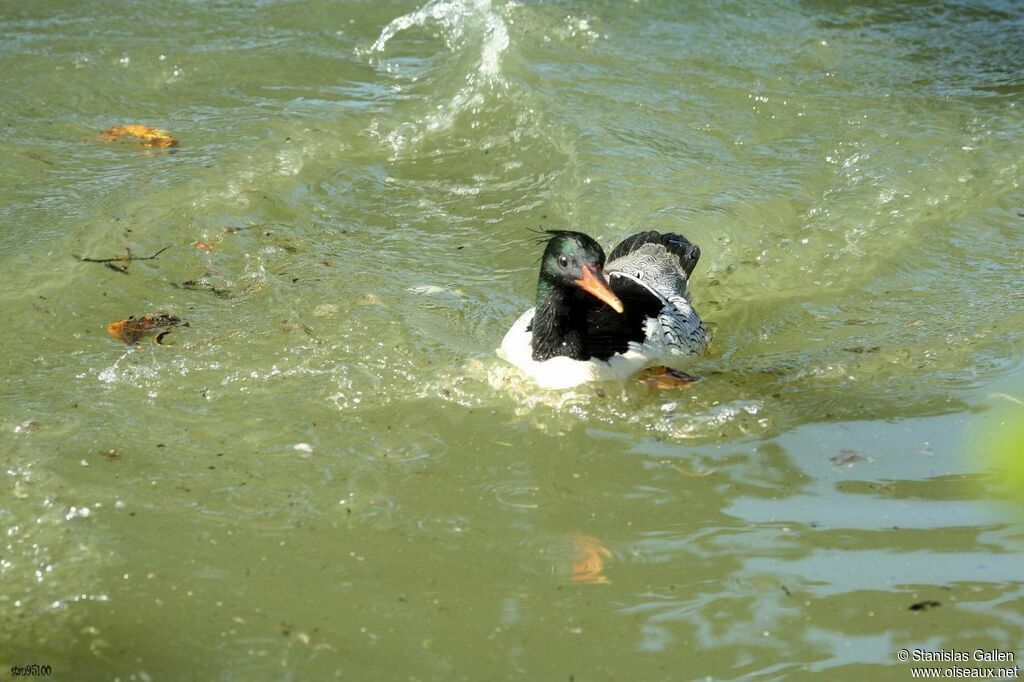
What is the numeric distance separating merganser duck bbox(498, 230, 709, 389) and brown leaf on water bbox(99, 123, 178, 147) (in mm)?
3620

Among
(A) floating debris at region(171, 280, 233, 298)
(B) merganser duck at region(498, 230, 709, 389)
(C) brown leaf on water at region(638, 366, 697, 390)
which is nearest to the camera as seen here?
(B) merganser duck at region(498, 230, 709, 389)

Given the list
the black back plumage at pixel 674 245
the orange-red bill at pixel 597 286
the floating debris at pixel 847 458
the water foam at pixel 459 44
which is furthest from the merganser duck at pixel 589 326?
the water foam at pixel 459 44

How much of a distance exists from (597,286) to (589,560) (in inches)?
72.6

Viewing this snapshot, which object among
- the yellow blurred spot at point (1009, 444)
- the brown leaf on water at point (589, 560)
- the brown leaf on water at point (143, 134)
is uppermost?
the brown leaf on water at point (143, 134)

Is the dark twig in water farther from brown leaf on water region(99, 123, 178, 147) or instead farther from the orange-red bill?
the orange-red bill

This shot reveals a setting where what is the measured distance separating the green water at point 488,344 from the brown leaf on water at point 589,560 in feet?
0.13

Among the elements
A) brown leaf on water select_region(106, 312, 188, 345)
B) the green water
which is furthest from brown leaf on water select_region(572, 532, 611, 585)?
brown leaf on water select_region(106, 312, 188, 345)

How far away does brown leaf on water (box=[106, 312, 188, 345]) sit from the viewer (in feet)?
21.5

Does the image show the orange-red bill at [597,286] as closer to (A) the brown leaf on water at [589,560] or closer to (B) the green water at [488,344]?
(B) the green water at [488,344]

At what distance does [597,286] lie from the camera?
612cm

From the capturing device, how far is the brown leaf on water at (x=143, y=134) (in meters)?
9.03

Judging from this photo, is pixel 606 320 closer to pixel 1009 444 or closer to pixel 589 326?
pixel 589 326

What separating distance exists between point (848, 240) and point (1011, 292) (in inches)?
49.0

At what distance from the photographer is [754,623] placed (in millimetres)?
4344
